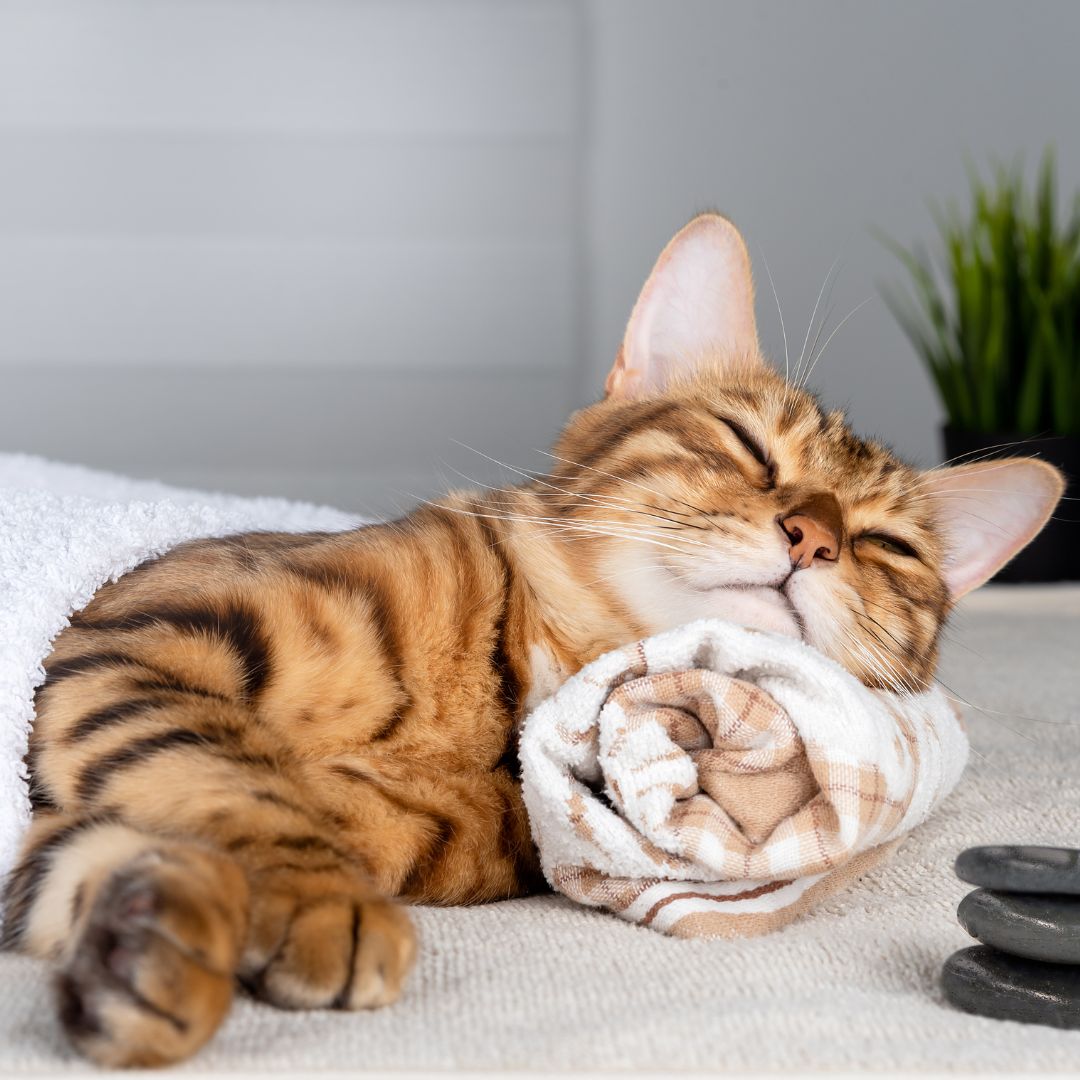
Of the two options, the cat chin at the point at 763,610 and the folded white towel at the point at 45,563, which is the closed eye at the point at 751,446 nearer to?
the cat chin at the point at 763,610

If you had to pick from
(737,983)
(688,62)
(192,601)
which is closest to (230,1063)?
(737,983)

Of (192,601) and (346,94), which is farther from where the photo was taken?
(346,94)

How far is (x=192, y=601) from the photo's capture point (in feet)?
3.83

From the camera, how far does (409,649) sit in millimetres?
1209

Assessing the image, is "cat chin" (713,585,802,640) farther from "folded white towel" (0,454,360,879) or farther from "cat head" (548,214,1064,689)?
"folded white towel" (0,454,360,879)

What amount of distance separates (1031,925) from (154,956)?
56 cm

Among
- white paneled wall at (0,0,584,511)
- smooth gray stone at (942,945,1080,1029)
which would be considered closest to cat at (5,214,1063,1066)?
smooth gray stone at (942,945,1080,1029)

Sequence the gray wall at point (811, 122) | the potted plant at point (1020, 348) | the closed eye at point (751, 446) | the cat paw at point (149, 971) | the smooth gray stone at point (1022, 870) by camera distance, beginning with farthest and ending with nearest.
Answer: the gray wall at point (811, 122), the potted plant at point (1020, 348), the closed eye at point (751, 446), the smooth gray stone at point (1022, 870), the cat paw at point (149, 971)

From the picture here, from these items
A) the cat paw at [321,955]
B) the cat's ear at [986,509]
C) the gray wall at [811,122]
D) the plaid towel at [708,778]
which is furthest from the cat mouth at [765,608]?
the gray wall at [811,122]

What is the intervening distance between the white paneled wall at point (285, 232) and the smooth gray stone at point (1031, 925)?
3.43 meters

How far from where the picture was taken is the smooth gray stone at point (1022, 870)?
831 mm

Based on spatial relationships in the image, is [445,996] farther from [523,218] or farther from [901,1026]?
[523,218]

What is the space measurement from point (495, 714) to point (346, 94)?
3604 millimetres

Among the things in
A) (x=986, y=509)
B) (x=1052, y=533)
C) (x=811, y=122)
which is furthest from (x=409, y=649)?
(x=811, y=122)
